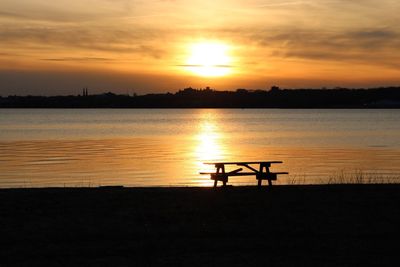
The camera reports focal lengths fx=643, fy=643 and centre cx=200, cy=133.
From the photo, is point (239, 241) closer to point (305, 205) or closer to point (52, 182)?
point (305, 205)

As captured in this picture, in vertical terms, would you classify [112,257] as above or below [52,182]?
above

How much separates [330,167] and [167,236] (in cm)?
2919

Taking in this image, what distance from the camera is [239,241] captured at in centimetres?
1063

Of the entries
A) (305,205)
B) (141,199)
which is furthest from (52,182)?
(305,205)

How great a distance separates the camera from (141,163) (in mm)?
41938

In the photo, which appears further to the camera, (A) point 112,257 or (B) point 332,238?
(B) point 332,238

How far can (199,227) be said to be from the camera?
38.6 ft

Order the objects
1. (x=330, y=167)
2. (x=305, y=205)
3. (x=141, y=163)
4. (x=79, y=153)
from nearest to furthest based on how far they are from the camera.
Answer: (x=305, y=205), (x=330, y=167), (x=141, y=163), (x=79, y=153)

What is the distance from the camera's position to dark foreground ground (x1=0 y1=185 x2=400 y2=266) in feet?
31.1

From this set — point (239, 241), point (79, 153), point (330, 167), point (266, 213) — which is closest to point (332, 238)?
point (239, 241)

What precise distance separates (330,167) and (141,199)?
25.8 metres

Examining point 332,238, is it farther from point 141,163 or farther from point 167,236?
point 141,163

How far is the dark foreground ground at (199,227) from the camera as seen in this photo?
948 cm

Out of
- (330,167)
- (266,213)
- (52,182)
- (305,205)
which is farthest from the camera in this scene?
(330,167)
